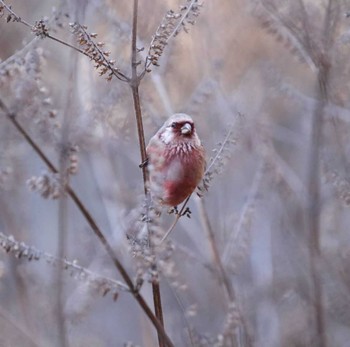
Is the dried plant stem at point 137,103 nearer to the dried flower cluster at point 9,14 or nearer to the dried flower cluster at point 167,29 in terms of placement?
the dried flower cluster at point 167,29

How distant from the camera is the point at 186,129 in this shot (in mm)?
1976

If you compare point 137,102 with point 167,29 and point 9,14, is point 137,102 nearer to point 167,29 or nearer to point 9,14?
point 167,29

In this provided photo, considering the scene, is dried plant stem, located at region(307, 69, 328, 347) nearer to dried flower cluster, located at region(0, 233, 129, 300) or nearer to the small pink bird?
the small pink bird

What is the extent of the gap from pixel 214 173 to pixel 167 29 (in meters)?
0.38

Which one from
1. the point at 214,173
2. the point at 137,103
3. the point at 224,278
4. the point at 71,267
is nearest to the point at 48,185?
the point at 71,267

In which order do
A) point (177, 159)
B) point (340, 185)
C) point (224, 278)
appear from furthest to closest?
point (224, 278) → point (177, 159) → point (340, 185)

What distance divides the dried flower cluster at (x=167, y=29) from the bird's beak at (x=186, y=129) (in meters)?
0.38

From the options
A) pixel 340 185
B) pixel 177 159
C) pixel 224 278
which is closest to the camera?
pixel 340 185

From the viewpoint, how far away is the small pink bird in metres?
1.84

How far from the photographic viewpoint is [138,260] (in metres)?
1.63

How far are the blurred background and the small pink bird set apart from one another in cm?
12

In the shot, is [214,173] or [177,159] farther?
[177,159]

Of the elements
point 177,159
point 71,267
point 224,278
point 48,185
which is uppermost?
point 177,159

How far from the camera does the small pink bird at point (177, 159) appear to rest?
1.84 m
